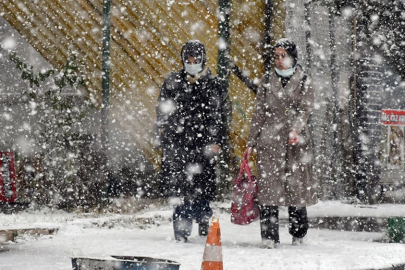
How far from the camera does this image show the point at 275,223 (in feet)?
23.3

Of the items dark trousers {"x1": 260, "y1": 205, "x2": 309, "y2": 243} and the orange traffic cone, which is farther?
dark trousers {"x1": 260, "y1": 205, "x2": 309, "y2": 243}

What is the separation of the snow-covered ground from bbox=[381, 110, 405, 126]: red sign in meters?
3.63

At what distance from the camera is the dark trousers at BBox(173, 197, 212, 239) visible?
736 cm

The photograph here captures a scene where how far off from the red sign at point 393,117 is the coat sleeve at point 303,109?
6.64 m

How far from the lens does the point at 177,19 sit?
36.7 ft

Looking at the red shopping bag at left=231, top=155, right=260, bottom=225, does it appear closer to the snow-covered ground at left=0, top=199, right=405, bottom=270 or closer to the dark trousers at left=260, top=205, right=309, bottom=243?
the dark trousers at left=260, top=205, right=309, bottom=243

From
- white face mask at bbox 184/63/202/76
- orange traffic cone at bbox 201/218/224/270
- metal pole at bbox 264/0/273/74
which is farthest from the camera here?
metal pole at bbox 264/0/273/74

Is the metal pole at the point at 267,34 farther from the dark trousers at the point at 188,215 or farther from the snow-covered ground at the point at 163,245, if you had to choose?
the dark trousers at the point at 188,215

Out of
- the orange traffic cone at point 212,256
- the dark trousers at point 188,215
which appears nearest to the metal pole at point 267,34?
the dark trousers at point 188,215

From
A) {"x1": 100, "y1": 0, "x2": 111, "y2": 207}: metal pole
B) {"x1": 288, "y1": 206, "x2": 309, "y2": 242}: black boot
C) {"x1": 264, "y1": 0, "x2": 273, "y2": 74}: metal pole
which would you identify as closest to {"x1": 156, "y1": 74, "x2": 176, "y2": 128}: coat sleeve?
{"x1": 288, "y1": 206, "x2": 309, "y2": 242}: black boot

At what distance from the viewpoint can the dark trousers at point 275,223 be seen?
23.2 ft

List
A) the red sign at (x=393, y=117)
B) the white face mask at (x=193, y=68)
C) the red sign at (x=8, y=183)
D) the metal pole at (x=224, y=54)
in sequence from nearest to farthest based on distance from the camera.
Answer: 1. the white face mask at (x=193, y=68)
2. the red sign at (x=8, y=183)
3. the metal pole at (x=224, y=54)
4. the red sign at (x=393, y=117)

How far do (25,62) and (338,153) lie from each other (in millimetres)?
5294

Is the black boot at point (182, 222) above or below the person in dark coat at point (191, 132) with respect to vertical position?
below
